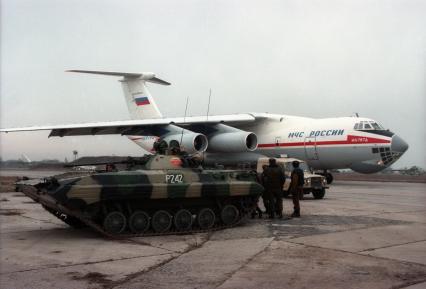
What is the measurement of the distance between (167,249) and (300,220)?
4.47 m

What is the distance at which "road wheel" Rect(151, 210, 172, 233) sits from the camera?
9.91 meters

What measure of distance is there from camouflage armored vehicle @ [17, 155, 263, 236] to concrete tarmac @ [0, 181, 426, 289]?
46cm

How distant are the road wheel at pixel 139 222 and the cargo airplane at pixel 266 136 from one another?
44.3 ft

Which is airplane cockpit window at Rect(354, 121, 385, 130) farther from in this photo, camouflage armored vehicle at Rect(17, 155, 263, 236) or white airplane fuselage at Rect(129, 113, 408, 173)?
camouflage armored vehicle at Rect(17, 155, 263, 236)

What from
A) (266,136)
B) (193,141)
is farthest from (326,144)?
(193,141)

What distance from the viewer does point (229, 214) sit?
10969 mm

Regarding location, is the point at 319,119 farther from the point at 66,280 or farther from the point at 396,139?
the point at 66,280

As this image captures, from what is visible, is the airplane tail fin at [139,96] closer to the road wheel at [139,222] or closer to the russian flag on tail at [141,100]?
the russian flag on tail at [141,100]

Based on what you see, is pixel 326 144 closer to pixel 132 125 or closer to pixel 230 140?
pixel 230 140

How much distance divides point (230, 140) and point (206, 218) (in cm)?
1483

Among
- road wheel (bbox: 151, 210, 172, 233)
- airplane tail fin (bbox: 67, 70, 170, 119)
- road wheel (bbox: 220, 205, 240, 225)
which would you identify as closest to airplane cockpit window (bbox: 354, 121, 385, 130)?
airplane tail fin (bbox: 67, 70, 170, 119)

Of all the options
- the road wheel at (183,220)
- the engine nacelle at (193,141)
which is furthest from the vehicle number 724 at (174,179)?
the engine nacelle at (193,141)

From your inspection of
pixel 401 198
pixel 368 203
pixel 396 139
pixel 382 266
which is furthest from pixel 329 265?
pixel 396 139

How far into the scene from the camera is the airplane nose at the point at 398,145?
23.0 metres
